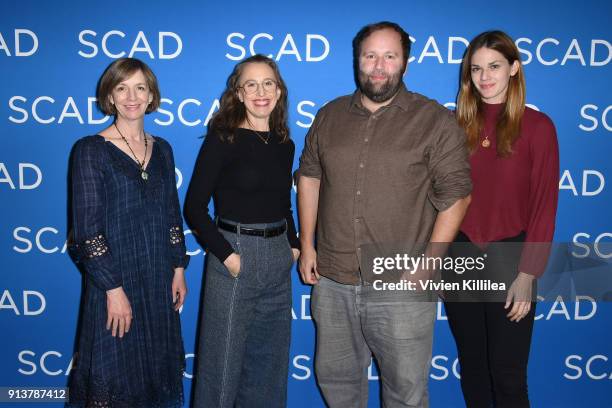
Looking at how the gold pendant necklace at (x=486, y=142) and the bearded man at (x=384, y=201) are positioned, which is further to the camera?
the gold pendant necklace at (x=486, y=142)

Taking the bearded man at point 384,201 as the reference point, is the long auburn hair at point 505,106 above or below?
above

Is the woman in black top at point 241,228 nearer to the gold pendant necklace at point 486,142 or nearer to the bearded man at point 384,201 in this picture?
the bearded man at point 384,201

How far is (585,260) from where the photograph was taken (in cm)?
274

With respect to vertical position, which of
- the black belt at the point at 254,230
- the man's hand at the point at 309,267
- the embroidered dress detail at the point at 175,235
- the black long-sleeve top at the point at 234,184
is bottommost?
the man's hand at the point at 309,267

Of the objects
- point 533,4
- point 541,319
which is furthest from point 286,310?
point 533,4

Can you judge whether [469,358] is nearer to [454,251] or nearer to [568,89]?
[454,251]

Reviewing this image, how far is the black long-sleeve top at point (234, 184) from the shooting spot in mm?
1971

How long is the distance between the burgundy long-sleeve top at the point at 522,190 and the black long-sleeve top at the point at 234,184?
831 millimetres

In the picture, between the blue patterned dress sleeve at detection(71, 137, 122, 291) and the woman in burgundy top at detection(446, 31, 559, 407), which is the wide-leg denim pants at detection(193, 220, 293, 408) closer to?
the blue patterned dress sleeve at detection(71, 137, 122, 291)

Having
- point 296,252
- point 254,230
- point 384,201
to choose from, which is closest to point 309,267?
point 296,252

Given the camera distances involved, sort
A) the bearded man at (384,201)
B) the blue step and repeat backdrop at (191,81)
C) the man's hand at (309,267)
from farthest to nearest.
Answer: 1. the blue step and repeat backdrop at (191,81)
2. the man's hand at (309,267)
3. the bearded man at (384,201)

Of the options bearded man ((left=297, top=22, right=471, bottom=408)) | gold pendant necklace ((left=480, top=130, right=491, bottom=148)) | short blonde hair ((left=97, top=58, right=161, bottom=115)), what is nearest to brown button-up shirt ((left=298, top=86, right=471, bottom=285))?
bearded man ((left=297, top=22, right=471, bottom=408))

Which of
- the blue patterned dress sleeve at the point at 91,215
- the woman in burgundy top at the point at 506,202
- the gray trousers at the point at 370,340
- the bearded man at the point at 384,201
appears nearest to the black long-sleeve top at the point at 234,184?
the bearded man at the point at 384,201

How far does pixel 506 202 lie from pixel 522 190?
81 millimetres
